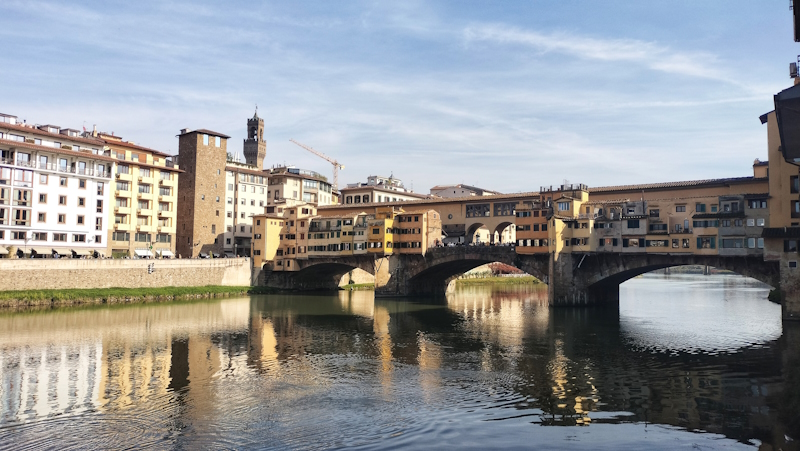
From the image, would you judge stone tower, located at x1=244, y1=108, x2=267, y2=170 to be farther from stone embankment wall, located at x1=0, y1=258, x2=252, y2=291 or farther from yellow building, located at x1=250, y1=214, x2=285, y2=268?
stone embankment wall, located at x1=0, y1=258, x2=252, y2=291

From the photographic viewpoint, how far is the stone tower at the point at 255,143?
127 metres

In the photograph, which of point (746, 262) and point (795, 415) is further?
point (746, 262)

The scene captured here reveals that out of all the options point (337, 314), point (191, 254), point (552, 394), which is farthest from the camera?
point (191, 254)

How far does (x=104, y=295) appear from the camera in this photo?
212 ft

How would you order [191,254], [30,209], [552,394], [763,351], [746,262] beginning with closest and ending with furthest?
1. [552,394]
2. [763,351]
3. [746,262]
4. [30,209]
5. [191,254]

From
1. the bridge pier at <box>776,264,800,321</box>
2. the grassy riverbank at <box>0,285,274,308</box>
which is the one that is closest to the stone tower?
the grassy riverbank at <box>0,285,274,308</box>

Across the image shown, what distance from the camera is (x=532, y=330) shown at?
4872cm

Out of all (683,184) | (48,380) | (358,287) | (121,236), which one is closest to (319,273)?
(358,287)

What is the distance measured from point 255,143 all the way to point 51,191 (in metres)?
57.4

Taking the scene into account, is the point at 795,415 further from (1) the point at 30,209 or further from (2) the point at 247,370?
(1) the point at 30,209

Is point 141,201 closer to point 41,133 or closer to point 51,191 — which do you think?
point 51,191

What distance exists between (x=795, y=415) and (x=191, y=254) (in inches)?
3344

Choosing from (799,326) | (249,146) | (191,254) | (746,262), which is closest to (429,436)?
(799,326)

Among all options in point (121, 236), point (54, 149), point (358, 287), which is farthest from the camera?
point (358, 287)
